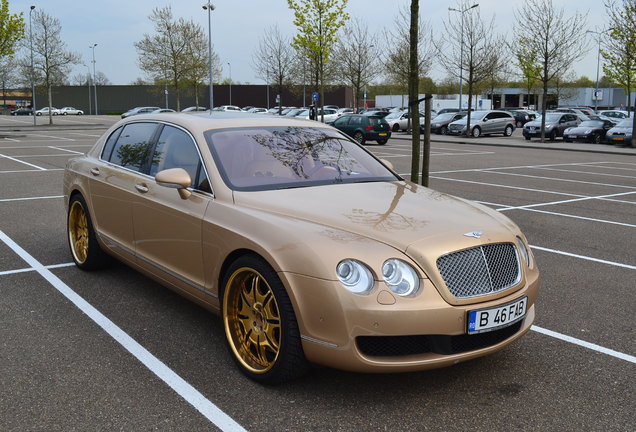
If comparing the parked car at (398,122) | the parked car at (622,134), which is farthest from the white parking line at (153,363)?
the parked car at (398,122)

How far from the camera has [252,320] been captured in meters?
3.63

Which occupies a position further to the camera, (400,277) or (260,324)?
(260,324)

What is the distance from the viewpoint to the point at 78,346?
409 centimetres

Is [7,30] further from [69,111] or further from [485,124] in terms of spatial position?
[69,111]

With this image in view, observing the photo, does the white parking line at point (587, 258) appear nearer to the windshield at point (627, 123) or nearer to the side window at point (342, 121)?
the side window at point (342, 121)

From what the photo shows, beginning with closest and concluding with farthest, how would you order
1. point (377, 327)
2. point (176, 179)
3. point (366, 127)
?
point (377, 327) → point (176, 179) → point (366, 127)

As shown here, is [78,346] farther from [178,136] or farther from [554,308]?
[554,308]

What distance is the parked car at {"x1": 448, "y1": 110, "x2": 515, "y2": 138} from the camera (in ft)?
114

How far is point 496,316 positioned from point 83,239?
161 inches

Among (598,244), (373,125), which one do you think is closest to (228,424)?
(598,244)

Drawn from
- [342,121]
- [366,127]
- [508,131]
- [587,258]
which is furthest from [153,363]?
[508,131]

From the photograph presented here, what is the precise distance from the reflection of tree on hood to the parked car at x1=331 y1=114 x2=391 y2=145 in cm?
2325

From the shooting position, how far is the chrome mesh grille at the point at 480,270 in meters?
3.23

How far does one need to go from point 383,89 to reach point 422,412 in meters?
104
